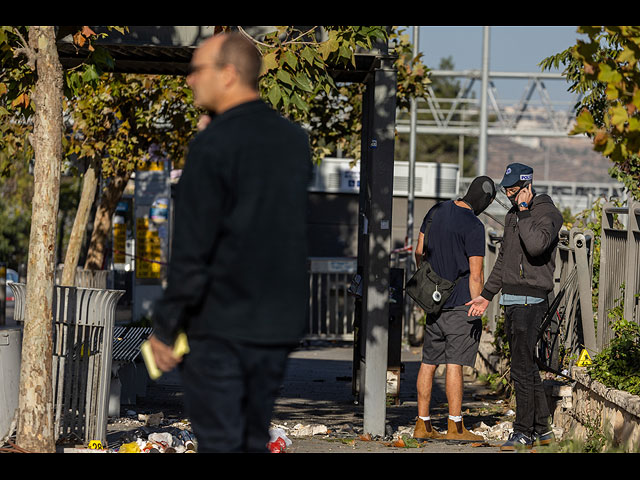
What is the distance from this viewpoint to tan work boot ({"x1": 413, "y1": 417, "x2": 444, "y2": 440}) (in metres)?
8.05

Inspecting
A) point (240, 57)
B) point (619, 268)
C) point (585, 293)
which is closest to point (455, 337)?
point (585, 293)

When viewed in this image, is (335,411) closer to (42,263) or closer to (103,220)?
(42,263)

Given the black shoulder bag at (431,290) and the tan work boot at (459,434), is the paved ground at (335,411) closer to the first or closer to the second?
the tan work boot at (459,434)

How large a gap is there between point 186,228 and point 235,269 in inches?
8.3

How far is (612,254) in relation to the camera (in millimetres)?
8422

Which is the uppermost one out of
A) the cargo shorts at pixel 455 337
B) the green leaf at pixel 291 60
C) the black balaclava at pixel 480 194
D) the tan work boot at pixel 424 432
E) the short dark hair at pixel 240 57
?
the green leaf at pixel 291 60

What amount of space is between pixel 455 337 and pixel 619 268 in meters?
1.41

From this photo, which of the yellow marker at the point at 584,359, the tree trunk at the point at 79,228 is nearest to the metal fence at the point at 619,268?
the yellow marker at the point at 584,359

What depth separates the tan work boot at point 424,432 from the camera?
805cm

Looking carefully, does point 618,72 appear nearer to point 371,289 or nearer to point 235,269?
point 235,269

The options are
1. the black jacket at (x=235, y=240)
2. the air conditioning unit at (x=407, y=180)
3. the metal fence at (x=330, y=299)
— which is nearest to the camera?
the black jacket at (x=235, y=240)

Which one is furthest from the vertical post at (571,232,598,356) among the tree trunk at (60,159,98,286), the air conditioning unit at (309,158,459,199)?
the air conditioning unit at (309,158,459,199)

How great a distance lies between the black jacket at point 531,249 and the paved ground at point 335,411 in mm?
1195
